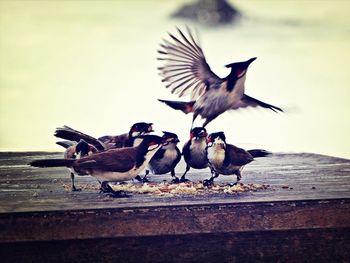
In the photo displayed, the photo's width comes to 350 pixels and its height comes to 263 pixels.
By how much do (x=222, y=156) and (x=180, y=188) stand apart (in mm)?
164

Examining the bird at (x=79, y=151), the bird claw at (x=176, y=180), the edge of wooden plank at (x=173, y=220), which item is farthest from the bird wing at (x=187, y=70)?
the edge of wooden plank at (x=173, y=220)

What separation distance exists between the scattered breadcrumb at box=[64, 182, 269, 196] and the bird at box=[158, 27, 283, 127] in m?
0.27

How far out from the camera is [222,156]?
1.57 meters

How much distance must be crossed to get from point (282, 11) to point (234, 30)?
0.23 metres

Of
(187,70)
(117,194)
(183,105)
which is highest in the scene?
(187,70)

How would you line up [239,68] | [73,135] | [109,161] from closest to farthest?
[109,161] → [73,135] → [239,68]

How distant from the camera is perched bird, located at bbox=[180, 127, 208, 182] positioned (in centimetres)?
164

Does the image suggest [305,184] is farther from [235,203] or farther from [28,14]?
[28,14]

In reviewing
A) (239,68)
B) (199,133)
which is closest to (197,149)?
(199,133)

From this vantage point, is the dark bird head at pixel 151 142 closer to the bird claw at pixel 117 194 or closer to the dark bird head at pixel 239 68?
the bird claw at pixel 117 194

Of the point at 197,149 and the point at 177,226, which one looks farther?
the point at 197,149

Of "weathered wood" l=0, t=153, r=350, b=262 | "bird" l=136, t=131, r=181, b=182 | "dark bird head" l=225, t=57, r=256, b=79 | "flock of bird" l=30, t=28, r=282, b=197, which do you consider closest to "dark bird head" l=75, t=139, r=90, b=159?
"flock of bird" l=30, t=28, r=282, b=197

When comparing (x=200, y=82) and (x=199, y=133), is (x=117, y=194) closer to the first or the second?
(x=199, y=133)

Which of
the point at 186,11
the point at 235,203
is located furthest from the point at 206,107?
the point at 186,11
